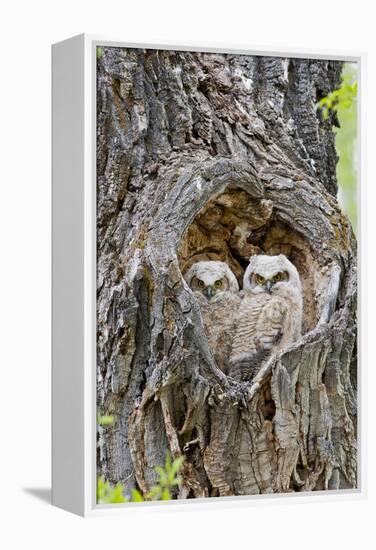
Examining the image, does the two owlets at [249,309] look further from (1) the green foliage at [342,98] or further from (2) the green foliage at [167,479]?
(1) the green foliage at [342,98]

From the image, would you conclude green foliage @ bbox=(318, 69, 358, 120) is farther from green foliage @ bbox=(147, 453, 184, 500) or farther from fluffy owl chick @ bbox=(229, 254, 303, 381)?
green foliage @ bbox=(147, 453, 184, 500)

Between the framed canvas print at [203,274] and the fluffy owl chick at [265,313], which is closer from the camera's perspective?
the framed canvas print at [203,274]

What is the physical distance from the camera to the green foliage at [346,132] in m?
6.01

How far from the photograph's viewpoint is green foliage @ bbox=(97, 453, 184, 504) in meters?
5.41

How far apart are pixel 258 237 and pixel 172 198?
55 centimetres

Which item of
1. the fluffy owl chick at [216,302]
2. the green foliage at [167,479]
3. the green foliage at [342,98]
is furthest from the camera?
the green foliage at [342,98]

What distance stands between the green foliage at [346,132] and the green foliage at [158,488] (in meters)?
1.49

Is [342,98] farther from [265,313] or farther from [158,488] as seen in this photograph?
[158,488]

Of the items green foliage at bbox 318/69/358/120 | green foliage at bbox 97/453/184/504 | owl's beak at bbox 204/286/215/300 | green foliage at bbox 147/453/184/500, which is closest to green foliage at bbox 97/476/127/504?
green foliage at bbox 97/453/184/504

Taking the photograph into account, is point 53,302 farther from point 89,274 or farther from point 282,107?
point 282,107

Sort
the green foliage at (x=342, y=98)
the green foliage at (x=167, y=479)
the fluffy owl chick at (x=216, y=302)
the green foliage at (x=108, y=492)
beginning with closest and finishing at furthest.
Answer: the green foliage at (x=108, y=492) < the green foliage at (x=167, y=479) < the fluffy owl chick at (x=216, y=302) < the green foliage at (x=342, y=98)

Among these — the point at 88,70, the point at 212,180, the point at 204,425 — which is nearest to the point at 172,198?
the point at 212,180

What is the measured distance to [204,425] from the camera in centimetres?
561

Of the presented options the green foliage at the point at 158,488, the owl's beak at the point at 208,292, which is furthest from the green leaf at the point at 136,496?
the owl's beak at the point at 208,292
